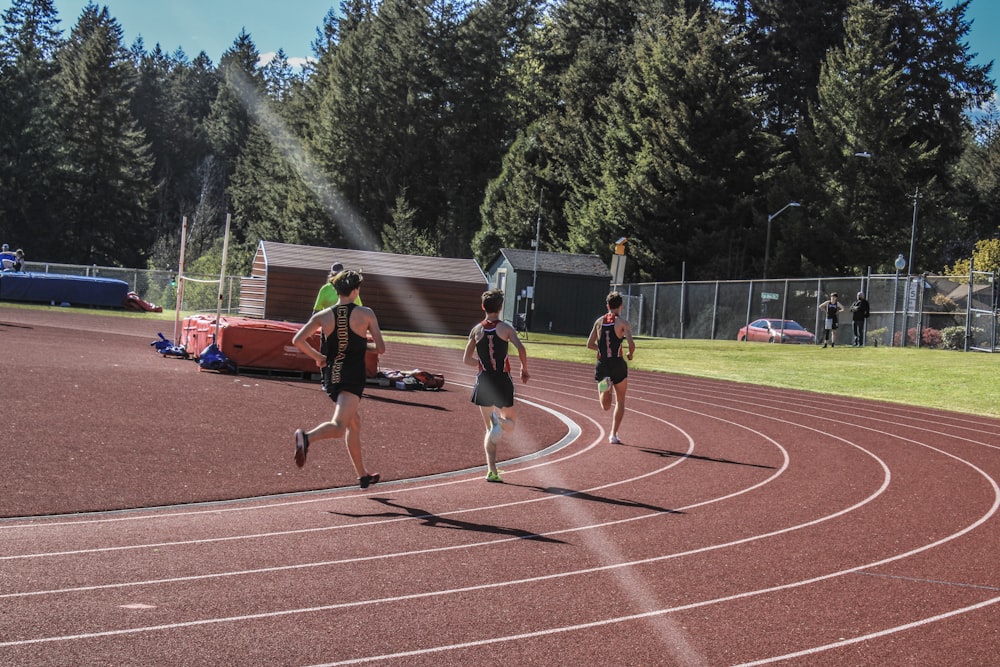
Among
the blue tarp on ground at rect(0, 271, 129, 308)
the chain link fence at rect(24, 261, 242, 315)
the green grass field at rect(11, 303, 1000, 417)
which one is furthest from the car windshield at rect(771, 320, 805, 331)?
the blue tarp on ground at rect(0, 271, 129, 308)

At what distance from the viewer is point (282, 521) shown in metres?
8.01

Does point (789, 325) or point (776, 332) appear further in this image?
point (776, 332)

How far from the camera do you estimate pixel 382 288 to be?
44.7m

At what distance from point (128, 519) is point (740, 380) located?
20.6 metres

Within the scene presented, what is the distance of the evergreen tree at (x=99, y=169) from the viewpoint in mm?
79188

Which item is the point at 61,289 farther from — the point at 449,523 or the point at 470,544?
the point at 470,544

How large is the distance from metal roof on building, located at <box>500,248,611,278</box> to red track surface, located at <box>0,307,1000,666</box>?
1426 inches

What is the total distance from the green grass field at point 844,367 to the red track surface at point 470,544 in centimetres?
859

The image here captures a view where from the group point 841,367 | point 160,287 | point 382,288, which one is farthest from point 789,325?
point 160,287

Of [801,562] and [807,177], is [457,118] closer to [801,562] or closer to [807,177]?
[807,177]

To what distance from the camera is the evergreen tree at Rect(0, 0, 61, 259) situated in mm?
74500

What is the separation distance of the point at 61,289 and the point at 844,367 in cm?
2916

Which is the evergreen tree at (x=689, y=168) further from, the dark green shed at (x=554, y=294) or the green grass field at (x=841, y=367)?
the green grass field at (x=841, y=367)

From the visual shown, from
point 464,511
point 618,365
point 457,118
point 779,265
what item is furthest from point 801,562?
point 457,118
